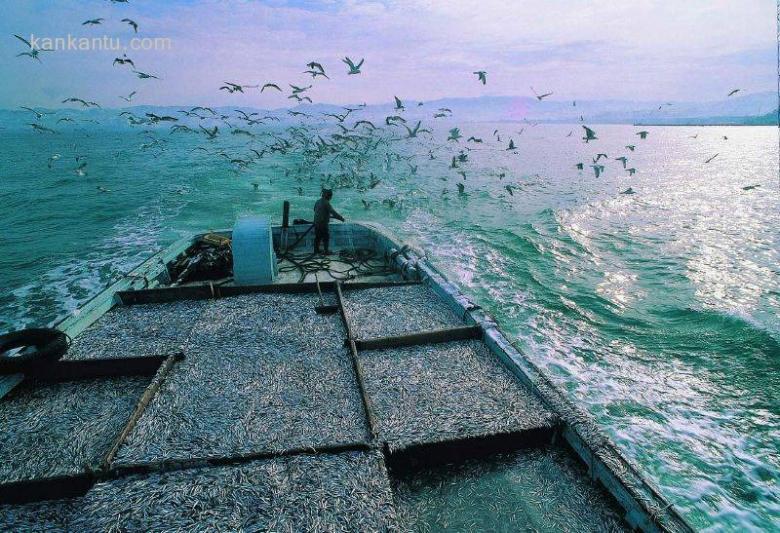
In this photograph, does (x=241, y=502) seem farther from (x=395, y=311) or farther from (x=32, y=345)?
(x=32, y=345)

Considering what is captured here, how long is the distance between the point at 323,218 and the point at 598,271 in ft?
55.8

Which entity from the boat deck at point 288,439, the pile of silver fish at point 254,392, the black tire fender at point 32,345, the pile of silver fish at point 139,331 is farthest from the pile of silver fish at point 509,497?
the black tire fender at point 32,345

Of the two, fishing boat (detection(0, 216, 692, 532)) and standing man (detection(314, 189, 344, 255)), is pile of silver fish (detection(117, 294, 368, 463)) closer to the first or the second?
fishing boat (detection(0, 216, 692, 532))

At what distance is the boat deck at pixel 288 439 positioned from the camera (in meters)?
5.71

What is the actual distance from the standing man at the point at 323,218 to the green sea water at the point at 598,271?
8.10 metres

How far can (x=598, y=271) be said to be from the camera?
2444 centimetres

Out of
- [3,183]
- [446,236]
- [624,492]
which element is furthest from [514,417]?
[3,183]

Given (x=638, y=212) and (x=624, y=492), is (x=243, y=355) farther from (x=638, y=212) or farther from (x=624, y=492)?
(x=638, y=212)

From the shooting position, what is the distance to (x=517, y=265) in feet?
83.3

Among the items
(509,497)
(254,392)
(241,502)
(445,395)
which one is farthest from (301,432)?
(509,497)

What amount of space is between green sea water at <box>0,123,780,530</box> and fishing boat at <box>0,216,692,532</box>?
16.8 ft

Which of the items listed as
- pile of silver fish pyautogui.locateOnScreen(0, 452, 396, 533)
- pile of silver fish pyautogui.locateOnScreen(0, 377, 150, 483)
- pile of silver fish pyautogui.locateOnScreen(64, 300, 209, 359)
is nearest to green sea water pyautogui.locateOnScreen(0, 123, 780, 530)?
pile of silver fish pyautogui.locateOnScreen(0, 452, 396, 533)

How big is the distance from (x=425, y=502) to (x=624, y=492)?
2.90 metres

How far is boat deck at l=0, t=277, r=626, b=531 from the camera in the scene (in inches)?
225
